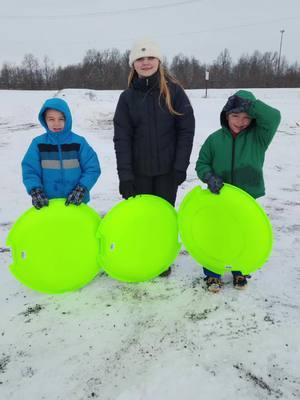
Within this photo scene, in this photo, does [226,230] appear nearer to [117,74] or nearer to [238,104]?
[238,104]

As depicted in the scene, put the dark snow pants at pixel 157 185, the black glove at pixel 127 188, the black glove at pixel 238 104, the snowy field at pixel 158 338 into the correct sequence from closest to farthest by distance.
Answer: the snowy field at pixel 158 338 < the black glove at pixel 238 104 < the black glove at pixel 127 188 < the dark snow pants at pixel 157 185

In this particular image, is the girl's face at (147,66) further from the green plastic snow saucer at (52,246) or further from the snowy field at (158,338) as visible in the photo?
the snowy field at (158,338)

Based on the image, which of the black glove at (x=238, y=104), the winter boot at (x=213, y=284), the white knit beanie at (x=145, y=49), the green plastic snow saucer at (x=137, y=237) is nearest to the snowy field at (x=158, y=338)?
the winter boot at (x=213, y=284)

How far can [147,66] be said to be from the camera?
102 inches

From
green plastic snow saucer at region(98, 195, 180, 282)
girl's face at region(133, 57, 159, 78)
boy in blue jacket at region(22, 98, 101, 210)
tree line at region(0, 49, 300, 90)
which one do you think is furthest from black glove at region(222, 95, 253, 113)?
tree line at region(0, 49, 300, 90)

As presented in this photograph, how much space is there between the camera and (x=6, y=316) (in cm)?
251

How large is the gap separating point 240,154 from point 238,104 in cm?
37

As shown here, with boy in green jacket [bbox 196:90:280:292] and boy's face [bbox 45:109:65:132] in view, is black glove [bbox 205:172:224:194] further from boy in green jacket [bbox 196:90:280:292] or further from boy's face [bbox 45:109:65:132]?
boy's face [bbox 45:109:65:132]

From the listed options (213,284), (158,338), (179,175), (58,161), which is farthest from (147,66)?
(158,338)

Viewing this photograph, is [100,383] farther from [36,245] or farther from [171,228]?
[171,228]

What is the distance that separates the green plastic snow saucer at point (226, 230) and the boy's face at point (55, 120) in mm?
1150

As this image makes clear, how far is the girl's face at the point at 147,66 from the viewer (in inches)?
102

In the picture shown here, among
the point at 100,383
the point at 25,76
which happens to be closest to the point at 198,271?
the point at 100,383

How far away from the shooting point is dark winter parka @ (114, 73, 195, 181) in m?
2.65
